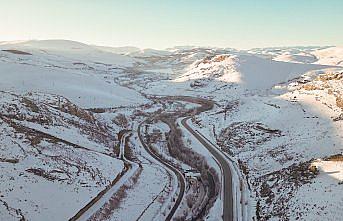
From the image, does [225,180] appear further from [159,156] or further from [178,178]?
[159,156]

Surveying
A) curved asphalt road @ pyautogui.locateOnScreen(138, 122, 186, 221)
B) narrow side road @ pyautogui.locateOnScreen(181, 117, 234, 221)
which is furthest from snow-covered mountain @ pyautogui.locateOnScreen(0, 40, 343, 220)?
narrow side road @ pyautogui.locateOnScreen(181, 117, 234, 221)

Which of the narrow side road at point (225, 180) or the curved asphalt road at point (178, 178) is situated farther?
the curved asphalt road at point (178, 178)

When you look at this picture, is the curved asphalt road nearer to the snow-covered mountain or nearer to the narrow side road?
the snow-covered mountain

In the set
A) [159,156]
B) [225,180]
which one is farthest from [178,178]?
[159,156]

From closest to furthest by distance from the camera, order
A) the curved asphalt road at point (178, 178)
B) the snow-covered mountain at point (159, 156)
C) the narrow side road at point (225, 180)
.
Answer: the snow-covered mountain at point (159, 156)
the narrow side road at point (225, 180)
the curved asphalt road at point (178, 178)

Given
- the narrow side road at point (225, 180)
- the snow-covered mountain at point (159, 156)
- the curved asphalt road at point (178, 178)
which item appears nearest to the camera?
the snow-covered mountain at point (159, 156)

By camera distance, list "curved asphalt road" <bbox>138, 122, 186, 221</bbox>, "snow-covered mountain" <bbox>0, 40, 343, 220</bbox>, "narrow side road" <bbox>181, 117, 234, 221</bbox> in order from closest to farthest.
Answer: "snow-covered mountain" <bbox>0, 40, 343, 220</bbox> < "narrow side road" <bbox>181, 117, 234, 221</bbox> < "curved asphalt road" <bbox>138, 122, 186, 221</bbox>

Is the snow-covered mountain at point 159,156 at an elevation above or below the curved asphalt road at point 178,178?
above

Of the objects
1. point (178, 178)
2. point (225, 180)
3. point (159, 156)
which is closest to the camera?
point (225, 180)

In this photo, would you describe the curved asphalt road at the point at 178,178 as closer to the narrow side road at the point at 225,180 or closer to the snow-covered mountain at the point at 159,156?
the snow-covered mountain at the point at 159,156

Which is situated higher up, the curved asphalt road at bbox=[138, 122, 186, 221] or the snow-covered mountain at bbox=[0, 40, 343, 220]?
the snow-covered mountain at bbox=[0, 40, 343, 220]

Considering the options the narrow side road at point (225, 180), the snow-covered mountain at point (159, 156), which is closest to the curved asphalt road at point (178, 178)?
the snow-covered mountain at point (159, 156)

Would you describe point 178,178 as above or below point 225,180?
below
